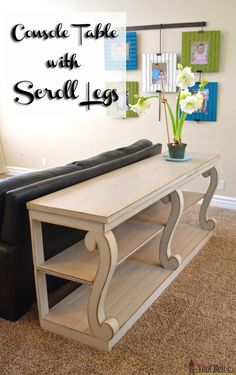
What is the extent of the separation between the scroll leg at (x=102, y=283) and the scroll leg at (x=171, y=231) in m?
0.71

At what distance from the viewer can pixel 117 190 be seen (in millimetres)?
2074

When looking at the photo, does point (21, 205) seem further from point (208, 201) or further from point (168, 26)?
point (168, 26)

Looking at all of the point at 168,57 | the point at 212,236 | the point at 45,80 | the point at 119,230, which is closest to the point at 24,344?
the point at 119,230

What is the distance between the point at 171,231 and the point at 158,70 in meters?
2.09

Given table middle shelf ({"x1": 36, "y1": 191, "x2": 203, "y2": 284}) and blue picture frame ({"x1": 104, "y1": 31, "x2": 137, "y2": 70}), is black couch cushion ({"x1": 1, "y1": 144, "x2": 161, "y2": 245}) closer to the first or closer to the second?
table middle shelf ({"x1": 36, "y1": 191, "x2": 203, "y2": 284})

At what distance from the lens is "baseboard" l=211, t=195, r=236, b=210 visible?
3.87 m

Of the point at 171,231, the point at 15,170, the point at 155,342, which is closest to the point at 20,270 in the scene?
the point at 155,342

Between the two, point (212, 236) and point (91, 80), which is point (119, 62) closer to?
point (91, 80)

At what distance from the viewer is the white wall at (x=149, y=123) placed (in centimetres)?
359

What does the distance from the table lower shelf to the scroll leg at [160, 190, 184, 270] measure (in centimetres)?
6

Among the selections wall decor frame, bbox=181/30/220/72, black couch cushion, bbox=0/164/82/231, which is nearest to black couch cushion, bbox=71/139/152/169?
black couch cushion, bbox=0/164/82/231

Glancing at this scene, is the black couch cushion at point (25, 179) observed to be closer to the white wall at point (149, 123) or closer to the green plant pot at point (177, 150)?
the green plant pot at point (177, 150)

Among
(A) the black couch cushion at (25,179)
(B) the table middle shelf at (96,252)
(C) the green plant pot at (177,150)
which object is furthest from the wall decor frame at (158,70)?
(A) the black couch cushion at (25,179)

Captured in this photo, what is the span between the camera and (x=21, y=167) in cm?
535
